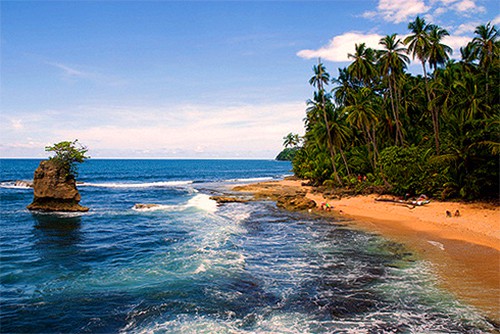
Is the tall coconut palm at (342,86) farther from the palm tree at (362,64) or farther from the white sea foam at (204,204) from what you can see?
the white sea foam at (204,204)

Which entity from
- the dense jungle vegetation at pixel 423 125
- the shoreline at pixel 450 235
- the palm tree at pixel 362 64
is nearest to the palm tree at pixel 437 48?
the dense jungle vegetation at pixel 423 125

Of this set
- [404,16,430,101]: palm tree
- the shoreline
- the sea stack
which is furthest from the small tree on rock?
[404,16,430,101]: palm tree

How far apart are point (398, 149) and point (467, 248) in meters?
18.5

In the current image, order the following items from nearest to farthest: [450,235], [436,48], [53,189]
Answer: [450,235], [53,189], [436,48]

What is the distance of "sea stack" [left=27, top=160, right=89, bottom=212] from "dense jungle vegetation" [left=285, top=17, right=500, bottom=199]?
30.0 meters

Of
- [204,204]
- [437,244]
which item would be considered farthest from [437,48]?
[204,204]

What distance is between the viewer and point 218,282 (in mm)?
15078

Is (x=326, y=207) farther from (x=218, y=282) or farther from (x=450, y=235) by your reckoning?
(x=218, y=282)

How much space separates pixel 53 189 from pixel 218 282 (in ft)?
78.5

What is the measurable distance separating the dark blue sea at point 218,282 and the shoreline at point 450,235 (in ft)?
2.78

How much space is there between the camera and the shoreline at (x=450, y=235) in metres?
13.8

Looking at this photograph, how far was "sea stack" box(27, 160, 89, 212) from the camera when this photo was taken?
102ft

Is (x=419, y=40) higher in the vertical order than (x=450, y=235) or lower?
higher

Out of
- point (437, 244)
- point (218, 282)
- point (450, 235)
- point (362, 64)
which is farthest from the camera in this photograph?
point (362, 64)
